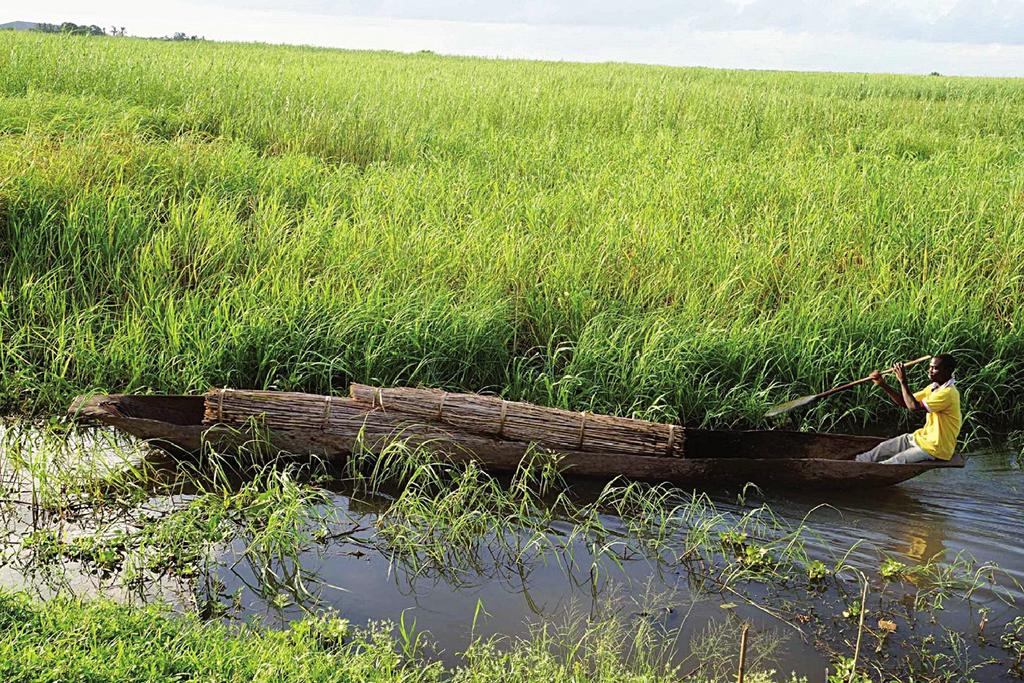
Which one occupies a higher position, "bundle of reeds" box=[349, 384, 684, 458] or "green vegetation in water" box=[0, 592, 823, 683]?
"bundle of reeds" box=[349, 384, 684, 458]

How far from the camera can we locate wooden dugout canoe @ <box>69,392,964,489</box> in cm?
541

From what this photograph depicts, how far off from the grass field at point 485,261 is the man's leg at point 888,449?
2.33 feet

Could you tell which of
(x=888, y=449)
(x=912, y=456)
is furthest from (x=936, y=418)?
(x=888, y=449)

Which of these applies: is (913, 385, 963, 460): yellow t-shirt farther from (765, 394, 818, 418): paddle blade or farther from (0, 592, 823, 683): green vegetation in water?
Result: (0, 592, 823, 683): green vegetation in water

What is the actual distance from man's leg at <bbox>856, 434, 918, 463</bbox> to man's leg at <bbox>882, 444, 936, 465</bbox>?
0.11 meters

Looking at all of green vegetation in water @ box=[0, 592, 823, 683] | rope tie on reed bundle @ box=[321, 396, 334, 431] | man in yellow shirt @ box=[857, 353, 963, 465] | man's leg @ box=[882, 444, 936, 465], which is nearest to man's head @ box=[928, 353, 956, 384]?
man in yellow shirt @ box=[857, 353, 963, 465]

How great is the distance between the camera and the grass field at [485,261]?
643 cm

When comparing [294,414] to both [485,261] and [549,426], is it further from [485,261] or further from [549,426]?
[485,261]

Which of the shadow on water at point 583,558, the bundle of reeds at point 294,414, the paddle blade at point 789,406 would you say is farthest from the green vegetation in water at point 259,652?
the paddle blade at point 789,406

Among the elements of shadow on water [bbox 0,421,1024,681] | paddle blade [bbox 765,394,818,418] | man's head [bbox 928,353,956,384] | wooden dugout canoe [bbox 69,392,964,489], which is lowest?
shadow on water [bbox 0,421,1024,681]

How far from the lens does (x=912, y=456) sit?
554cm

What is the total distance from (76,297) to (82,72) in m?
6.40

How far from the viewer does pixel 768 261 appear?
7.69 m

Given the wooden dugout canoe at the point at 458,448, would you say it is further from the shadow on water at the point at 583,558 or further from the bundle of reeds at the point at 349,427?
the shadow on water at the point at 583,558
